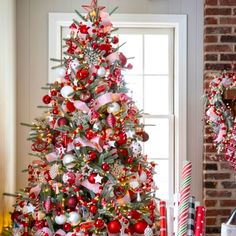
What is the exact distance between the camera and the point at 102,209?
3.23 m

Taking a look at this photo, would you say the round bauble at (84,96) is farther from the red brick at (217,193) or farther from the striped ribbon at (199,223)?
the red brick at (217,193)

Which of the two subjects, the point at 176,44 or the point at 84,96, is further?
the point at 176,44

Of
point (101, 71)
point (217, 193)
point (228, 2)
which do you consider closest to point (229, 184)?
point (217, 193)

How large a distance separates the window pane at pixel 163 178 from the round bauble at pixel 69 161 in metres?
1.42

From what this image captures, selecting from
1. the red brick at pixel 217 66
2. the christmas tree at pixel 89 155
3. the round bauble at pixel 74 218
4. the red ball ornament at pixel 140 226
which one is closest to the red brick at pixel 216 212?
the christmas tree at pixel 89 155

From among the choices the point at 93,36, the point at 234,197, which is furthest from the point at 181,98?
the point at 93,36

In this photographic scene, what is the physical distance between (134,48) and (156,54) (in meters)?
0.21

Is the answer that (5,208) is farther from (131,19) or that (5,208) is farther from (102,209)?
(131,19)

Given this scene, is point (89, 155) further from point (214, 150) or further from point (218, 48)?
point (218, 48)

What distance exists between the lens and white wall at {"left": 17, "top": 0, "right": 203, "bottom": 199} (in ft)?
14.0

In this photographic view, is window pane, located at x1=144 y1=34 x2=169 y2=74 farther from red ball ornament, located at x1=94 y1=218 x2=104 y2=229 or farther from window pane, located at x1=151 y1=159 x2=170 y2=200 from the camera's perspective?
red ball ornament, located at x1=94 y1=218 x2=104 y2=229

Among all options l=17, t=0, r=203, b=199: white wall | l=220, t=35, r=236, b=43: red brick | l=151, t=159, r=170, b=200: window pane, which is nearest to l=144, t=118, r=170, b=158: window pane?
l=151, t=159, r=170, b=200: window pane

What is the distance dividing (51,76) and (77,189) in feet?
4.52

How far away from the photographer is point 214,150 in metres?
4.20
